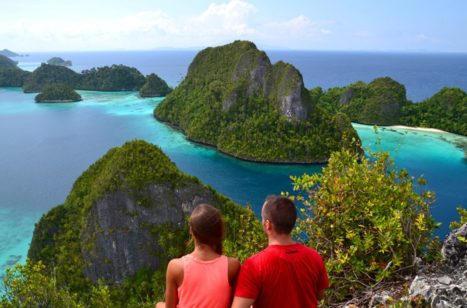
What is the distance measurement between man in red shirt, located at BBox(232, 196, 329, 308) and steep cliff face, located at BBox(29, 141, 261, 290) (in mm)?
31158

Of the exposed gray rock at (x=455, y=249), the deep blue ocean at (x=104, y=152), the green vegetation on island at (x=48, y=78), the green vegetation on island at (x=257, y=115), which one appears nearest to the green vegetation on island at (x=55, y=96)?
the deep blue ocean at (x=104, y=152)

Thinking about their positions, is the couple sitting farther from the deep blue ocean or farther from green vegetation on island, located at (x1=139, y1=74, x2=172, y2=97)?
green vegetation on island, located at (x1=139, y1=74, x2=172, y2=97)

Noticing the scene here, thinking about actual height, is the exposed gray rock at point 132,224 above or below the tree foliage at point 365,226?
below

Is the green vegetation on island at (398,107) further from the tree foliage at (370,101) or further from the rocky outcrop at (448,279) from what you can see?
the rocky outcrop at (448,279)

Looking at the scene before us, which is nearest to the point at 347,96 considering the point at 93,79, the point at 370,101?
the point at 370,101

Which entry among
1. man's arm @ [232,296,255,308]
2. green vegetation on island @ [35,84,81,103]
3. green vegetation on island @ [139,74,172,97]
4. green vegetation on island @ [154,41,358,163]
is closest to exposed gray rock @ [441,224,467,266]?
man's arm @ [232,296,255,308]

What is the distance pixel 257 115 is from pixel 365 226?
7502cm

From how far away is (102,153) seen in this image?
247ft

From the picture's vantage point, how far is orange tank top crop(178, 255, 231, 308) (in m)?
4.29

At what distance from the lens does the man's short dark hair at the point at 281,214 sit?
13.8ft

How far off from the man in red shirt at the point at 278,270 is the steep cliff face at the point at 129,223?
31158mm

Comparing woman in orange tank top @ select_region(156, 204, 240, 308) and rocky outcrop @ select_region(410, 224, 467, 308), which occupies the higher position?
woman in orange tank top @ select_region(156, 204, 240, 308)

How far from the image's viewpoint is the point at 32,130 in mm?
94000

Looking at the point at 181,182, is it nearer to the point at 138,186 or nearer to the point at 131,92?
the point at 138,186
